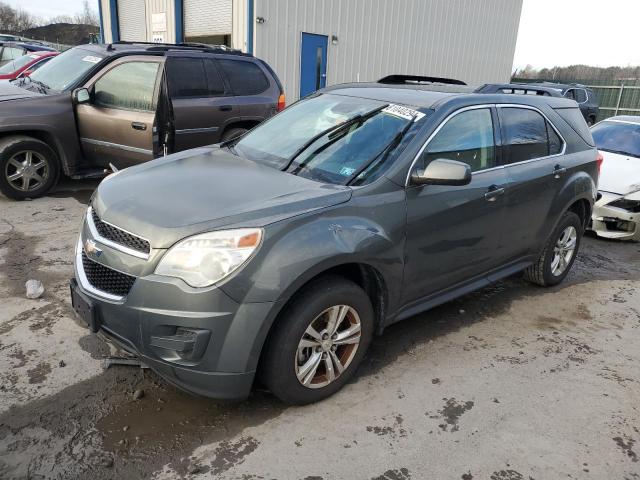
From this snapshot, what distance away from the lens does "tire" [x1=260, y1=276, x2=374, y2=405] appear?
2639 mm

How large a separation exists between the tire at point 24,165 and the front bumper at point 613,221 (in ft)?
22.7

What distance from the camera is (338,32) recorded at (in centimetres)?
1571

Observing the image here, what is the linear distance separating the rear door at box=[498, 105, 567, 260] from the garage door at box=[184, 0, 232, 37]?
41.2 ft

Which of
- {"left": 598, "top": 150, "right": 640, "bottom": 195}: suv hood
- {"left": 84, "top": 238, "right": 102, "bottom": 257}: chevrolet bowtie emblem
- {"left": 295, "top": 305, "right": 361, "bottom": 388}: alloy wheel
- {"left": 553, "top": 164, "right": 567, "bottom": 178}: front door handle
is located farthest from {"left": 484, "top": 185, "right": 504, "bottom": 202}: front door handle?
→ {"left": 598, "top": 150, "right": 640, "bottom": 195}: suv hood

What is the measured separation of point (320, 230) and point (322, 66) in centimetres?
1397

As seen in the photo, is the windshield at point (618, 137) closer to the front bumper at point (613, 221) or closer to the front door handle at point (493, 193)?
the front bumper at point (613, 221)

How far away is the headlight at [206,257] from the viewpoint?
2.43 metres

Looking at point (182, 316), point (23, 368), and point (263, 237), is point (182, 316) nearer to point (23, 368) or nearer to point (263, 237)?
point (263, 237)

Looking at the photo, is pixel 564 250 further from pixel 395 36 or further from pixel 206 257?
pixel 395 36

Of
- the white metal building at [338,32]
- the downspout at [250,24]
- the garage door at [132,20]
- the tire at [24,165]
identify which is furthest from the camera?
the garage door at [132,20]

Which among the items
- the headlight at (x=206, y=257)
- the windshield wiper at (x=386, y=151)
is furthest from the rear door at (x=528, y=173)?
the headlight at (x=206, y=257)

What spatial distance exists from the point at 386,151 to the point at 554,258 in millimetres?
2545

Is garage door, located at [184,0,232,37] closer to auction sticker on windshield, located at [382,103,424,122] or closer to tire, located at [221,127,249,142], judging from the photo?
tire, located at [221,127,249,142]

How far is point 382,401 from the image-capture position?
3.02 metres
